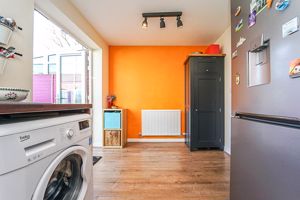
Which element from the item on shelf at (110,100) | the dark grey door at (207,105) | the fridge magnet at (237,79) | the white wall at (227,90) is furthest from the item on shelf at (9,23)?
the white wall at (227,90)

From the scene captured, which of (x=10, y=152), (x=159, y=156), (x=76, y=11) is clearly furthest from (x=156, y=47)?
(x=10, y=152)

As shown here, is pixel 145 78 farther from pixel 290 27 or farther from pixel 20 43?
pixel 290 27

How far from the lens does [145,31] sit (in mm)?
3213

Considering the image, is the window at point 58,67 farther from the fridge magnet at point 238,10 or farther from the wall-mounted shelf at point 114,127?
the fridge magnet at point 238,10

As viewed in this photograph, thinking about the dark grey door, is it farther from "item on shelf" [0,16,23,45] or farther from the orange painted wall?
"item on shelf" [0,16,23,45]

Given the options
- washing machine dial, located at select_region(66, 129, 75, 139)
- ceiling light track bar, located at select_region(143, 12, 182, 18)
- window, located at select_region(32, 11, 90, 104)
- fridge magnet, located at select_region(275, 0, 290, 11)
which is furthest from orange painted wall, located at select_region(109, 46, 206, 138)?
fridge magnet, located at select_region(275, 0, 290, 11)

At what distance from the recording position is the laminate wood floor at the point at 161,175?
1725 mm

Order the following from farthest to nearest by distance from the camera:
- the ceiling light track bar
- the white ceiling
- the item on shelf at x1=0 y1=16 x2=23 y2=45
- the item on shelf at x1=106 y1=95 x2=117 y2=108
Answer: the item on shelf at x1=106 y1=95 x2=117 y2=108 < the ceiling light track bar < the white ceiling < the item on shelf at x1=0 y1=16 x2=23 y2=45

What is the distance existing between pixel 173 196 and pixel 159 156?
1226 millimetres

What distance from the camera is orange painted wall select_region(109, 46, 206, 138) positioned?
13.0ft

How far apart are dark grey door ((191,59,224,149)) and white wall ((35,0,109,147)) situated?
6.32ft

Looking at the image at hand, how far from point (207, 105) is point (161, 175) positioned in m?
1.71

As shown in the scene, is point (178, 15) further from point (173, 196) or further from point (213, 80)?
point (173, 196)

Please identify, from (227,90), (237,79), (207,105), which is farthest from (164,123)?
(237,79)
